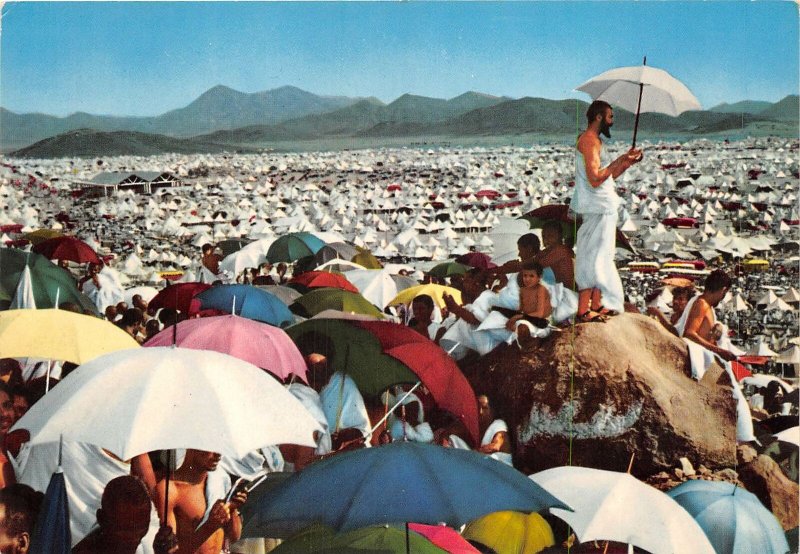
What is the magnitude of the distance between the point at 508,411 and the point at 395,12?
3.63m

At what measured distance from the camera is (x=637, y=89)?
9.81m

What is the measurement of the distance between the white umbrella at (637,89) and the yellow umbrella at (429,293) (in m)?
2.10

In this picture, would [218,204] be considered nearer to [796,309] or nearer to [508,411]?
[508,411]

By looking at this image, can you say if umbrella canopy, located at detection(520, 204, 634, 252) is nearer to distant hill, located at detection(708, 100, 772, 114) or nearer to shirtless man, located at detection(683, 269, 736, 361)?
shirtless man, located at detection(683, 269, 736, 361)

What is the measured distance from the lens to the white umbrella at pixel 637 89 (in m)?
9.76

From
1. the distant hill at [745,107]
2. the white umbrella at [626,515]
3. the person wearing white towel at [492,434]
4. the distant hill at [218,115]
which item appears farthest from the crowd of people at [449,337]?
the white umbrella at [626,515]

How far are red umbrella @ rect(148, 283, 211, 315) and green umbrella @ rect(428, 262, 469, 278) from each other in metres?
2.21

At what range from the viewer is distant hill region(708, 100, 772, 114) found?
10141 mm

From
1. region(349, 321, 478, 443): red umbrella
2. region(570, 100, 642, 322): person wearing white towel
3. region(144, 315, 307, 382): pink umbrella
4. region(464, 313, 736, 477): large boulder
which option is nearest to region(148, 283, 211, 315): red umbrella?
region(144, 315, 307, 382): pink umbrella

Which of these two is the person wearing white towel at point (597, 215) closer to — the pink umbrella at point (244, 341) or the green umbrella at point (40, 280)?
the pink umbrella at point (244, 341)

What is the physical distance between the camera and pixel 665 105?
32.5 ft

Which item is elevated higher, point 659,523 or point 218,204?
point 218,204

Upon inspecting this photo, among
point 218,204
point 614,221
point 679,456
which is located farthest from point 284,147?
point 679,456

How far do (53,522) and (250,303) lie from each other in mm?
3549
